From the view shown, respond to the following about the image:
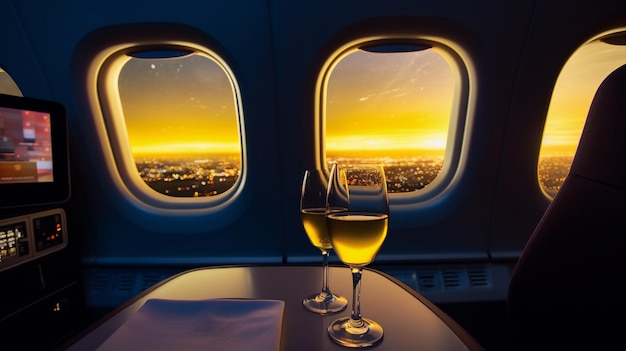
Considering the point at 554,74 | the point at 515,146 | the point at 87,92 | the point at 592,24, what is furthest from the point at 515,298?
the point at 87,92

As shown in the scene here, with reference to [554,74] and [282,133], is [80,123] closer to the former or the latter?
[282,133]

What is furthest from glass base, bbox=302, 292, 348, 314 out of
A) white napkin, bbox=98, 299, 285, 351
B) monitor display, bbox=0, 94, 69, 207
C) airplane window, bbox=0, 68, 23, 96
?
airplane window, bbox=0, 68, 23, 96

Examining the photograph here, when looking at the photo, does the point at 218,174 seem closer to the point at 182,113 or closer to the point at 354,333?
the point at 182,113

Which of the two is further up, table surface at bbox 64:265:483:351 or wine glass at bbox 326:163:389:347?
wine glass at bbox 326:163:389:347

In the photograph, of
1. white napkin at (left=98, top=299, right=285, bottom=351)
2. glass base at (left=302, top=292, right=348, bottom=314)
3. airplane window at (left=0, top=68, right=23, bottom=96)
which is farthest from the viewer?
airplane window at (left=0, top=68, right=23, bottom=96)

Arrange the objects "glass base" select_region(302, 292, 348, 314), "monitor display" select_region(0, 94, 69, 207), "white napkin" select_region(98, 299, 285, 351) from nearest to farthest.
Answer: "white napkin" select_region(98, 299, 285, 351) → "glass base" select_region(302, 292, 348, 314) → "monitor display" select_region(0, 94, 69, 207)

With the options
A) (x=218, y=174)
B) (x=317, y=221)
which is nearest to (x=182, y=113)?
(x=218, y=174)

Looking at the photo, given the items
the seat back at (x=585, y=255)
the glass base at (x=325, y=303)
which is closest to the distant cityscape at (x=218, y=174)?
the seat back at (x=585, y=255)

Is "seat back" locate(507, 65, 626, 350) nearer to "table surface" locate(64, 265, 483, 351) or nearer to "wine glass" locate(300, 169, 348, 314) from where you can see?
"table surface" locate(64, 265, 483, 351)
